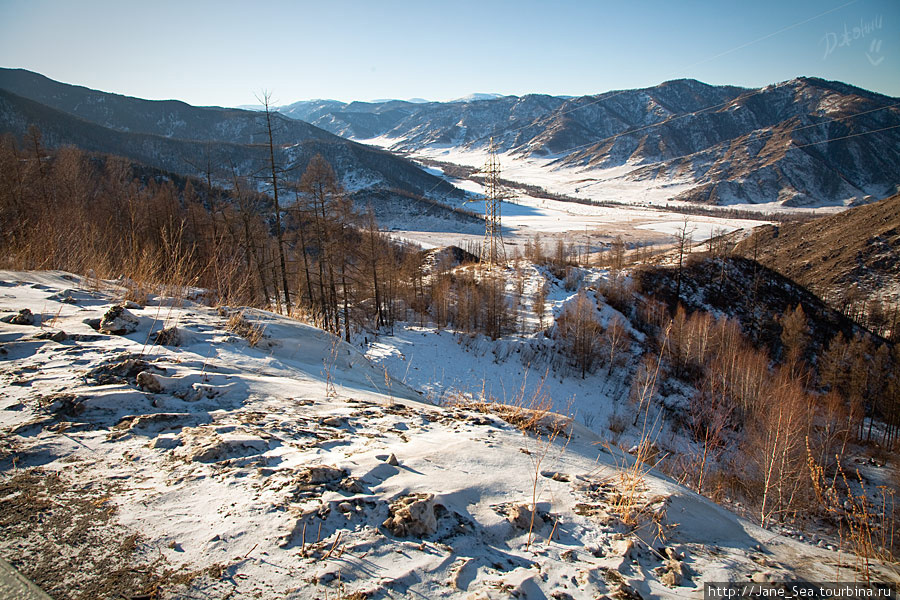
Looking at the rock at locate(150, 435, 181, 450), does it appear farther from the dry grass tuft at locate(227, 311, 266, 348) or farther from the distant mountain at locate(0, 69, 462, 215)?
the distant mountain at locate(0, 69, 462, 215)

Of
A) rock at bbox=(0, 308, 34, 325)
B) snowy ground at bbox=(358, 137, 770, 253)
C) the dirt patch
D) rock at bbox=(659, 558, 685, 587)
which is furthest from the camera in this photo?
snowy ground at bbox=(358, 137, 770, 253)

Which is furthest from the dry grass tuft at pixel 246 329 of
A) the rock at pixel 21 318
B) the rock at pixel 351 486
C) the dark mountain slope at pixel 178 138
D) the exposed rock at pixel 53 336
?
the dark mountain slope at pixel 178 138

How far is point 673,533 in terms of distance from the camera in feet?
7.79

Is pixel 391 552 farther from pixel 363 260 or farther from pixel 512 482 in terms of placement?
pixel 363 260

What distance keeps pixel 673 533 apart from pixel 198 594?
2.41 metres

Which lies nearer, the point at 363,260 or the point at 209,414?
the point at 209,414

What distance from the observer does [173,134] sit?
134 metres

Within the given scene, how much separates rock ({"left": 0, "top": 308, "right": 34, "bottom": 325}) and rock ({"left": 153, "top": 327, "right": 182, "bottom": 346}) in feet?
3.40

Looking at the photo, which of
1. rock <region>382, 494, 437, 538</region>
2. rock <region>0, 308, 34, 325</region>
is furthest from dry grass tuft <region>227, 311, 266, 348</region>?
rock <region>382, 494, 437, 538</region>

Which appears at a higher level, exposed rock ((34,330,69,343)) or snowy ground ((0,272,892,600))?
exposed rock ((34,330,69,343))

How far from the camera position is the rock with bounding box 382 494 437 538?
201cm

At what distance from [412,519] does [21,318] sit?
4.26 metres

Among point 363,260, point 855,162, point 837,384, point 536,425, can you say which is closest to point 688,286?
point 837,384

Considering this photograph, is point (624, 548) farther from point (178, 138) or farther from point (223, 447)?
point (178, 138)
